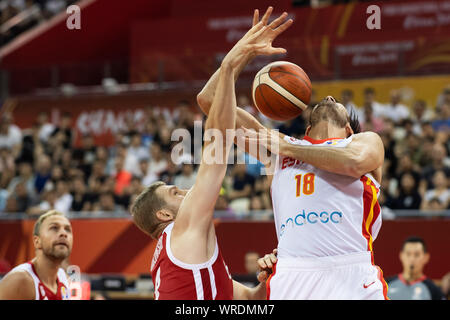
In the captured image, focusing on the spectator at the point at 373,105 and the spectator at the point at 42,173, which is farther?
the spectator at the point at 42,173

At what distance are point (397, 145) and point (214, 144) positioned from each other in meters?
7.44

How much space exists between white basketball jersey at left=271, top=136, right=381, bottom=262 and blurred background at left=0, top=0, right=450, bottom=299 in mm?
3277

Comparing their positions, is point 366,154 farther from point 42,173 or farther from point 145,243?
point 42,173

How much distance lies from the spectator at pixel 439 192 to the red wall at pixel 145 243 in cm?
45

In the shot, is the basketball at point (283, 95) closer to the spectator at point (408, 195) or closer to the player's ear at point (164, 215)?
the player's ear at point (164, 215)

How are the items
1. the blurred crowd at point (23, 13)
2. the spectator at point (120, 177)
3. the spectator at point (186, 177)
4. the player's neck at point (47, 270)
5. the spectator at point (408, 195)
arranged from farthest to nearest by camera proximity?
the blurred crowd at point (23, 13) < the spectator at point (120, 177) < the spectator at point (186, 177) < the spectator at point (408, 195) < the player's neck at point (47, 270)

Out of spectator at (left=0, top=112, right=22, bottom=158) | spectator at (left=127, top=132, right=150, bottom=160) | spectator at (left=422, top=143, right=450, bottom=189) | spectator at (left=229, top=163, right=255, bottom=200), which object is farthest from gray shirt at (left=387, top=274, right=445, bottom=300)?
spectator at (left=0, top=112, right=22, bottom=158)

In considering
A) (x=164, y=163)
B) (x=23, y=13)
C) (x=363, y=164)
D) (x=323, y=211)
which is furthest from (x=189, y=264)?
(x=23, y=13)

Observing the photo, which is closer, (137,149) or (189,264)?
(189,264)

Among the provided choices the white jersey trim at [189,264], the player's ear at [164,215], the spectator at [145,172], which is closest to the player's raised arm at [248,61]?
the player's ear at [164,215]

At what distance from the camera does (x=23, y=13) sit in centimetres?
2080

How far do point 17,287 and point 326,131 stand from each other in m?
3.13

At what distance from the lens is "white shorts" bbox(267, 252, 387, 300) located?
165 inches

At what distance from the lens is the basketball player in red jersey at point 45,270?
608 cm
